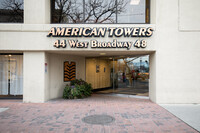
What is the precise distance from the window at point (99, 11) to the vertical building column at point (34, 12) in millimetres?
968

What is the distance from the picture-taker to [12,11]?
9.78m

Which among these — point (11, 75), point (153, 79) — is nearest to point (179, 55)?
point (153, 79)

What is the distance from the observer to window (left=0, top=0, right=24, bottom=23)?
9672mm

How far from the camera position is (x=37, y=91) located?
9.06 meters

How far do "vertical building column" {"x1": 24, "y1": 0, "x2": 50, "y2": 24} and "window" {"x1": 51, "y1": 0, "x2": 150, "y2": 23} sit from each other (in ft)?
3.17

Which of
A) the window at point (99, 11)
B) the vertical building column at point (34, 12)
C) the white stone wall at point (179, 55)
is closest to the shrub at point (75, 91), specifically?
the window at point (99, 11)

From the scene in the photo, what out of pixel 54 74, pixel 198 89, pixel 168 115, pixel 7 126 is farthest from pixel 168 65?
pixel 7 126

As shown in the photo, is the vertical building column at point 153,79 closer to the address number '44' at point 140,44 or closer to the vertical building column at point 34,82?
the address number '44' at point 140,44

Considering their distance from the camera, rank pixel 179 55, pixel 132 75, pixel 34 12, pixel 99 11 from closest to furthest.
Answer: pixel 179 55, pixel 34 12, pixel 99 11, pixel 132 75

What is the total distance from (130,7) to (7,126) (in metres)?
9.02

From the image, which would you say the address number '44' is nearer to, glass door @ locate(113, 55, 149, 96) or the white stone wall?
the white stone wall

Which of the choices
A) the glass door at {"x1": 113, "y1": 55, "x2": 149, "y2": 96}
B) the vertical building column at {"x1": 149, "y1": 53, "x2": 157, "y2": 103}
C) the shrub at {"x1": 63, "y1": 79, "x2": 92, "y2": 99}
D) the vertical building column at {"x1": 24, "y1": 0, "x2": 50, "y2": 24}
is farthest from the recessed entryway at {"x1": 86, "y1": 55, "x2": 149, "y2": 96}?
the vertical building column at {"x1": 24, "y1": 0, "x2": 50, "y2": 24}

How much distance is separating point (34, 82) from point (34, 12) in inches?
158

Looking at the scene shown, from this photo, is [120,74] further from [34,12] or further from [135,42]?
[34,12]
